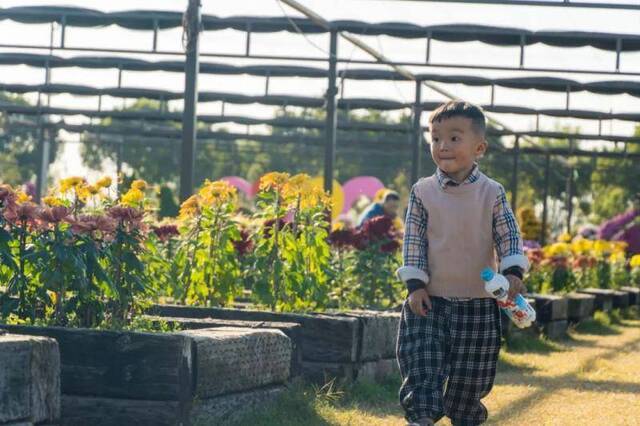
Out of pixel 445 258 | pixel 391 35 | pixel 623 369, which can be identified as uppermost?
pixel 391 35

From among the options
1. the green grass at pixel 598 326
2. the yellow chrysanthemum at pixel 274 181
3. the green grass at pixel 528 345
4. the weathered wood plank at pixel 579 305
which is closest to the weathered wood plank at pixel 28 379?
the yellow chrysanthemum at pixel 274 181

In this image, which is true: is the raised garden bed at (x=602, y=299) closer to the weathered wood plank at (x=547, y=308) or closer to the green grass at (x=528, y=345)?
the weathered wood plank at (x=547, y=308)

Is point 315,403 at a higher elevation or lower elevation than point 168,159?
lower

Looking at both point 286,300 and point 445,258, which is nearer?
point 445,258

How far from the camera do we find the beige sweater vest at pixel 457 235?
17.0 feet

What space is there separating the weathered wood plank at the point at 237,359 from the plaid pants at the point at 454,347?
103 centimetres

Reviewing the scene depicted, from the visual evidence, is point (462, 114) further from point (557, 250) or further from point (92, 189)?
point (557, 250)

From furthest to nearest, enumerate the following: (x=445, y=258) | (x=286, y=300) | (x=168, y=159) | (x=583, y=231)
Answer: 1. (x=168, y=159)
2. (x=583, y=231)
3. (x=286, y=300)
4. (x=445, y=258)

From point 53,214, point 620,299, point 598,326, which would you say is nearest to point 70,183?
point 53,214

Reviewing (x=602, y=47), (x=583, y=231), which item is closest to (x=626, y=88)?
(x=602, y=47)

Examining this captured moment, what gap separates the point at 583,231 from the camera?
32844 millimetres

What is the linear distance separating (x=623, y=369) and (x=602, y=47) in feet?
26.3

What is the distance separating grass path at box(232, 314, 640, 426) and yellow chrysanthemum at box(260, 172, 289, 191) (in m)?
1.44

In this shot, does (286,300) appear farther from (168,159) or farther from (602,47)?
(168,159)
